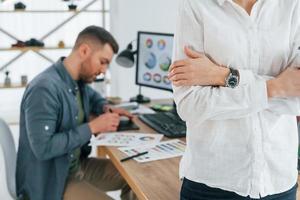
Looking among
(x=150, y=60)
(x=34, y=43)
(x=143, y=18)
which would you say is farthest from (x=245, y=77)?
(x=34, y=43)

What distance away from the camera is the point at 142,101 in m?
2.68

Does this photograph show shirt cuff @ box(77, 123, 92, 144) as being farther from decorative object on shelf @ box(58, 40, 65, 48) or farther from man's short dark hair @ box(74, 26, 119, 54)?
decorative object on shelf @ box(58, 40, 65, 48)

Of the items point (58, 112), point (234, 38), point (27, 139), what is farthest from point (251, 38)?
point (27, 139)

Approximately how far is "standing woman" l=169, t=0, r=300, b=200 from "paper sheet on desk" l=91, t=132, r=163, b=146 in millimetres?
835

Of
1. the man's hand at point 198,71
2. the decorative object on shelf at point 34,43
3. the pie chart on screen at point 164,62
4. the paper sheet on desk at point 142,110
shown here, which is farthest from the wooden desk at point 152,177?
the decorative object on shelf at point 34,43

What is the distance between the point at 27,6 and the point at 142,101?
2.04m

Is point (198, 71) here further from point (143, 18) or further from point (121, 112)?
point (143, 18)

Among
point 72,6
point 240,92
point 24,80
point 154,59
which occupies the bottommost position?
point 24,80

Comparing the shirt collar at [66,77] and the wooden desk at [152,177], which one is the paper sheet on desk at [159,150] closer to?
the wooden desk at [152,177]

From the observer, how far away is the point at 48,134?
1.69 meters

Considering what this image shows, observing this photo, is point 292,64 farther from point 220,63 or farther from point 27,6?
point 27,6

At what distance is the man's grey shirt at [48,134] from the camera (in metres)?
1.69

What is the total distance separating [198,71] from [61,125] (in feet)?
3.28

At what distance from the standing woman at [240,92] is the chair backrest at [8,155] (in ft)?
3.57
